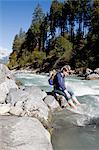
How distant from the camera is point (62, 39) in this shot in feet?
181

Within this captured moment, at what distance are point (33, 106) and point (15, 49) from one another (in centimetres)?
7777

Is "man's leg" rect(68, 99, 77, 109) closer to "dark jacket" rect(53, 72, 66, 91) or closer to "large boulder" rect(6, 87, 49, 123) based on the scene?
"dark jacket" rect(53, 72, 66, 91)

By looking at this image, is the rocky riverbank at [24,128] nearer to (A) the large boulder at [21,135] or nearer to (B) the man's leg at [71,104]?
(A) the large boulder at [21,135]

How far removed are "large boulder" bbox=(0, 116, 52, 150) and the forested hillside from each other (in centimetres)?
3704

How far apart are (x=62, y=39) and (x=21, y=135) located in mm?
49641

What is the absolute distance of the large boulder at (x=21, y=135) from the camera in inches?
237

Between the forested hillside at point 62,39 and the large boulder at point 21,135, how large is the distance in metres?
37.0

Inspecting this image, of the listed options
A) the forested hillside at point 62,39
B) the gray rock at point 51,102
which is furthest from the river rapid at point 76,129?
the forested hillside at point 62,39

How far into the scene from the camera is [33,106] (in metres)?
9.28

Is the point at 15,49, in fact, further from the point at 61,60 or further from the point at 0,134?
the point at 0,134

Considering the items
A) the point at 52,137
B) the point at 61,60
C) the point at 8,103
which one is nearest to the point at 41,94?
the point at 8,103

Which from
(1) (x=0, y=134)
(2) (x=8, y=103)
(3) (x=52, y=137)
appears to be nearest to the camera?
(1) (x=0, y=134)

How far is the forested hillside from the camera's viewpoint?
49350mm

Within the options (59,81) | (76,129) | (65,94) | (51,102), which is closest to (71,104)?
(65,94)
